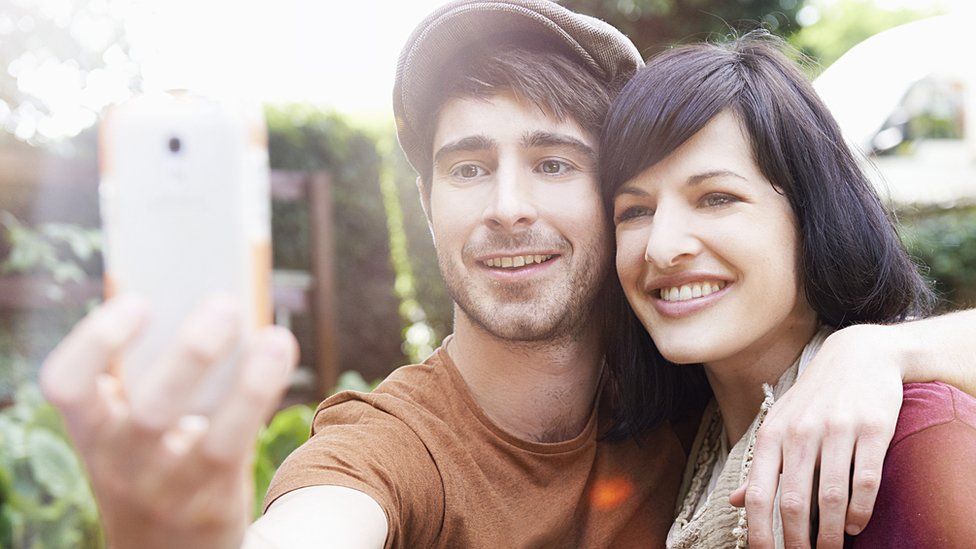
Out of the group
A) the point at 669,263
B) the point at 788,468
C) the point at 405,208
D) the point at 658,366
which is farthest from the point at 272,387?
the point at 405,208

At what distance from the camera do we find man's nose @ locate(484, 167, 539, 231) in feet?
6.89

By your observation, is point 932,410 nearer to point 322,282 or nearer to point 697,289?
point 697,289

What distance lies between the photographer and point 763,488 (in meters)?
1.52

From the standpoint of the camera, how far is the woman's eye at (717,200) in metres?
1.91

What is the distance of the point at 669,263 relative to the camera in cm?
188

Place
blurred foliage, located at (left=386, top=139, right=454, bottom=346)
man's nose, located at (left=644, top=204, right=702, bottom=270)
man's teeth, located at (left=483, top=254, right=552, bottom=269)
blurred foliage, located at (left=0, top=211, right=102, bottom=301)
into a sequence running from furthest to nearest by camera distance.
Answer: blurred foliage, located at (left=386, top=139, right=454, bottom=346) < blurred foliage, located at (left=0, top=211, right=102, bottom=301) < man's teeth, located at (left=483, top=254, right=552, bottom=269) < man's nose, located at (left=644, top=204, right=702, bottom=270)

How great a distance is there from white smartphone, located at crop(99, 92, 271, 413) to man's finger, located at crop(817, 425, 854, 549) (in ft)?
3.29

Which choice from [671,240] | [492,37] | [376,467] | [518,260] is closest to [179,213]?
[376,467]

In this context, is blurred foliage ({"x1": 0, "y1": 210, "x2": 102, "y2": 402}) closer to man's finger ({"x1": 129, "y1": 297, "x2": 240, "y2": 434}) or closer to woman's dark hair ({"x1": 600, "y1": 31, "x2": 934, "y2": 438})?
woman's dark hair ({"x1": 600, "y1": 31, "x2": 934, "y2": 438})

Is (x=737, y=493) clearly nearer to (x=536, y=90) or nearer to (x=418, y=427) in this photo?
(x=418, y=427)

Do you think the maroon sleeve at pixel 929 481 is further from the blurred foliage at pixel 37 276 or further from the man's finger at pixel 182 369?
the blurred foliage at pixel 37 276

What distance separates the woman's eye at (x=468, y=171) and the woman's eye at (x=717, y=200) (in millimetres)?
570

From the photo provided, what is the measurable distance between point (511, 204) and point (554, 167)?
0.55 ft

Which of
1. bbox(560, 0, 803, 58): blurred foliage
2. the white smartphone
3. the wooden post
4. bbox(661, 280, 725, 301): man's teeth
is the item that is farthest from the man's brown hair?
bbox(560, 0, 803, 58): blurred foliage
